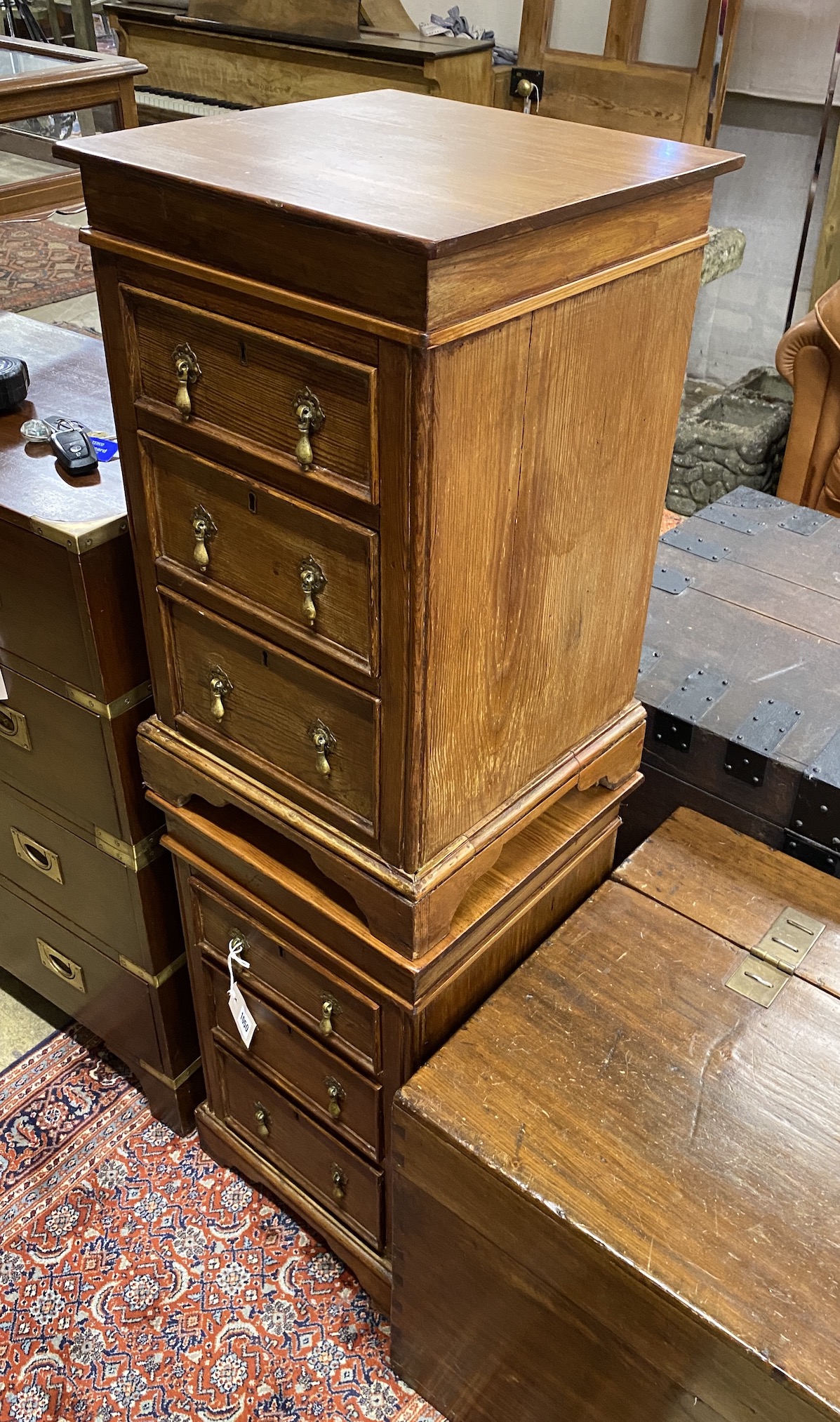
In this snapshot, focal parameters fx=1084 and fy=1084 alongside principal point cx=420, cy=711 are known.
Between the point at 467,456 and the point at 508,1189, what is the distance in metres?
0.71

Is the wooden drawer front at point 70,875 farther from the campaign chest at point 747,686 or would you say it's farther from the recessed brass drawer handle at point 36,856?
the campaign chest at point 747,686

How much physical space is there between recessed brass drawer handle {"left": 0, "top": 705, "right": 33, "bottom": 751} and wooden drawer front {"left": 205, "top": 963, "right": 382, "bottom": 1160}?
0.39m

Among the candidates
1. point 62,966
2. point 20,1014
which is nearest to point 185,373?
point 62,966

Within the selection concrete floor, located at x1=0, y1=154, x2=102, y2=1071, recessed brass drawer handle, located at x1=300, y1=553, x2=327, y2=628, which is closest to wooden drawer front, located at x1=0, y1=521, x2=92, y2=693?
recessed brass drawer handle, located at x1=300, y1=553, x2=327, y2=628

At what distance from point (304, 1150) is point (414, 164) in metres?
1.23

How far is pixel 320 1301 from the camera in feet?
4.97

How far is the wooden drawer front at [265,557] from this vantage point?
94 cm

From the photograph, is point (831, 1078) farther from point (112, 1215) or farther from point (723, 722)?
point (112, 1215)

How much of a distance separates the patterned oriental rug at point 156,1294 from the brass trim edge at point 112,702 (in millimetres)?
798

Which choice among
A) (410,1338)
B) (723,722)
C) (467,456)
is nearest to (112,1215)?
(410,1338)

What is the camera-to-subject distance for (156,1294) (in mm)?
1521

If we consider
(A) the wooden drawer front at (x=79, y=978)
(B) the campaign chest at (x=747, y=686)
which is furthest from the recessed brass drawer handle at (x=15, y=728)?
(B) the campaign chest at (x=747, y=686)

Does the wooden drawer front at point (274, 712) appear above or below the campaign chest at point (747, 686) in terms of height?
above

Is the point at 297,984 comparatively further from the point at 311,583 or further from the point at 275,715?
the point at 311,583
